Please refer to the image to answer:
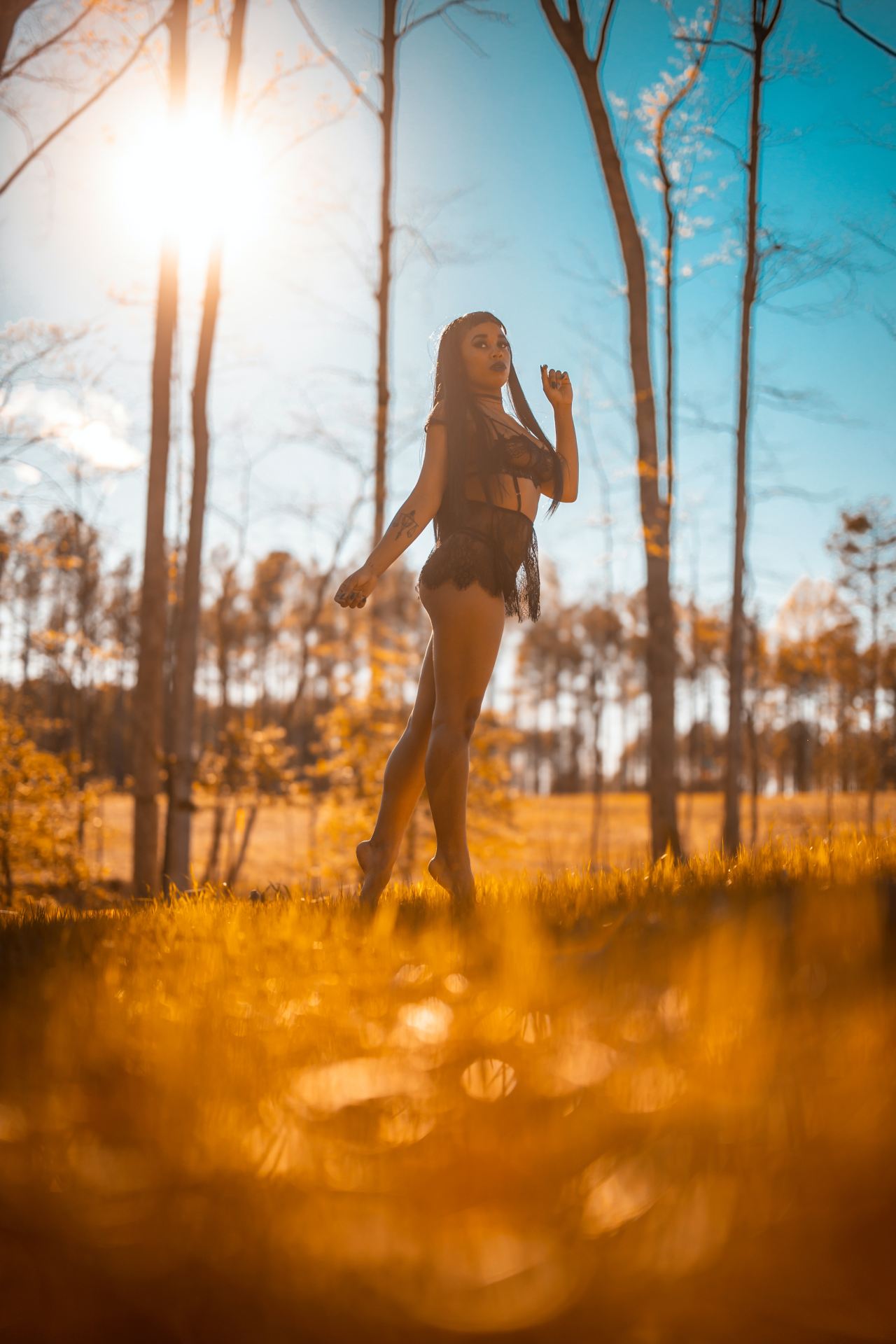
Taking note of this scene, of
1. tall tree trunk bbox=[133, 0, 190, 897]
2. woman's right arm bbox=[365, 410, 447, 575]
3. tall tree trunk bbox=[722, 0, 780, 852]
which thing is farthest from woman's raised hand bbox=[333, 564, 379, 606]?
tall tree trunk bbox=[722, 0, 780, 852]

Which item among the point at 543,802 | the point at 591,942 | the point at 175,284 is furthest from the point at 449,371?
the point at 543,802

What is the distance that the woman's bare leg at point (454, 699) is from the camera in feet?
10.1

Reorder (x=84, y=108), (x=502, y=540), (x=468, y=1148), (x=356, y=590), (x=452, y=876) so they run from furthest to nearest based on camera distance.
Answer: (x=84, y=108) → (x=502, y=540) → (x=452, y=876) → (x=356, y=590) → (x=468, y=1148)

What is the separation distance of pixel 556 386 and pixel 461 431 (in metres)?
0.50

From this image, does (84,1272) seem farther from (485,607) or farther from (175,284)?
(175,284)

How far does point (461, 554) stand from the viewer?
319 cm

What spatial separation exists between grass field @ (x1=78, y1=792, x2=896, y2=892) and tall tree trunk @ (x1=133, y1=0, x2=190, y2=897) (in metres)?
1.53

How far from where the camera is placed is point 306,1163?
897 millimetres

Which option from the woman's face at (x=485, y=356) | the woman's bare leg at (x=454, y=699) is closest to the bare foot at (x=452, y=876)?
the woman's bare leg at (x=454, y=699)

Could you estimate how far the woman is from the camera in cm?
311

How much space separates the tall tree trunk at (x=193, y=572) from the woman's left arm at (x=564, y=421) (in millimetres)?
6957

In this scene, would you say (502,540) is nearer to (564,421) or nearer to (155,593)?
(564,421)

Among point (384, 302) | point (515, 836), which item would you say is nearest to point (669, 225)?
point (384, 302)

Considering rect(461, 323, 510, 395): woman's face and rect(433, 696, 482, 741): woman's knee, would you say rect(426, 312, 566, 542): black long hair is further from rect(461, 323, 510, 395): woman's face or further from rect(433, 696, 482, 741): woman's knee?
rect(433, 696, 482, 741): woman's knee
